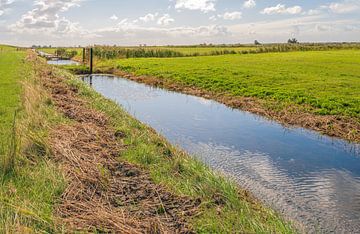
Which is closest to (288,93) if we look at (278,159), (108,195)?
(278,159)

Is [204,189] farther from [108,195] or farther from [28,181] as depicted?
[28,181]

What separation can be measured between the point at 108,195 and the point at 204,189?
162cm

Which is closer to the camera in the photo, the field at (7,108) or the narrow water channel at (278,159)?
the narrow water channel at (278,159)

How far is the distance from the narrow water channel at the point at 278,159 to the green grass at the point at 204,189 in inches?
38.1

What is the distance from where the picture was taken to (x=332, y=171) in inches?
373

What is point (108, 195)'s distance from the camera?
6344mm

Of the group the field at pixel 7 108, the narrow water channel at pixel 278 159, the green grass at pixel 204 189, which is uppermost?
the field at pixel 7 108

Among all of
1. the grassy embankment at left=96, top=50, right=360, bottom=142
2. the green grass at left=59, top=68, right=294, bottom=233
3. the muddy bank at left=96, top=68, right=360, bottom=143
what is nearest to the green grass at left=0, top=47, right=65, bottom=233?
the green grass at left=59, top=68, right=294, bottom=233

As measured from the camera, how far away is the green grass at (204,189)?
5.46m

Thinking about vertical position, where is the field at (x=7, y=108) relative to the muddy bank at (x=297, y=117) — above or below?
above

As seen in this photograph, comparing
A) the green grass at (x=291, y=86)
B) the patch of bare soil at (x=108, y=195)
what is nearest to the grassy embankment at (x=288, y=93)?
the green grass at (x=291, y=86)

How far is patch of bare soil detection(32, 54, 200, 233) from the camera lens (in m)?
5.23

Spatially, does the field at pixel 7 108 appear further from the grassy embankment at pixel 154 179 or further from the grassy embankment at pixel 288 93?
the grassy embankment at pixel 288 93

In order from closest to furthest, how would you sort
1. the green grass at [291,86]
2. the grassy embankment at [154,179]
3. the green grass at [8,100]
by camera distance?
the grassy embankment at [154,179]
the green grass at [8,100]
the green grass at [291,86]
